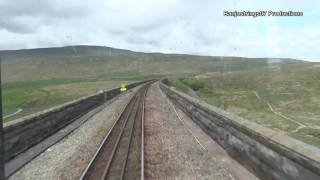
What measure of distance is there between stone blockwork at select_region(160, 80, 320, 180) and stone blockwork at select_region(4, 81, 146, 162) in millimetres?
7964

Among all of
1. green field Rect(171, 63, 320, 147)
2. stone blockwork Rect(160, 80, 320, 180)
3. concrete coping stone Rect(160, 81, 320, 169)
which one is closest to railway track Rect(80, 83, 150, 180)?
stone blockwork Rect(160, 80, 320, 180)

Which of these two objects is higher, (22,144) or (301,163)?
(301,163)

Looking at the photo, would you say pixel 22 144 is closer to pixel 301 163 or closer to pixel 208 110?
pixel 208 110

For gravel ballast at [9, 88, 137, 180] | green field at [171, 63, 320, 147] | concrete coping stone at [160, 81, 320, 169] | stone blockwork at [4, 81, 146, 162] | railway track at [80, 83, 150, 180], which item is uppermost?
concrete coping stone at [160, 81, 320, 169]

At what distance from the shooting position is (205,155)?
14.4 meters

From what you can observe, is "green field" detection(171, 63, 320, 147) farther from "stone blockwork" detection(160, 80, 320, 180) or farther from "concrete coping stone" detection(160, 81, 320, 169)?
"concrete coping stone" detection(160, 81, 320, 169)

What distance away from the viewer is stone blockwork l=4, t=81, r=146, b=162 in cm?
1428

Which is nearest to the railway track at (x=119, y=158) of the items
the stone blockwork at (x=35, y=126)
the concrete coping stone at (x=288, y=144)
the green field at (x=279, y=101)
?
the stone blockwork at (x=35, y=126)

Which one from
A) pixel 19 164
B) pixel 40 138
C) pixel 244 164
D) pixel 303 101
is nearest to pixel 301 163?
pixel 244 164

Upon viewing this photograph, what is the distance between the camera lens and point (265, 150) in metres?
10.4

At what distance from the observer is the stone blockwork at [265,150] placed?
8281 mm

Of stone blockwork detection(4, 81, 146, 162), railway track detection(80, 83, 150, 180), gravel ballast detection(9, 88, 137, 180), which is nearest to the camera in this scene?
railway track detection(80, 83, 150, 180)

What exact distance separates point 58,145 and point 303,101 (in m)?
35.6

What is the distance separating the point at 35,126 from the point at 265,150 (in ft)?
36.3
